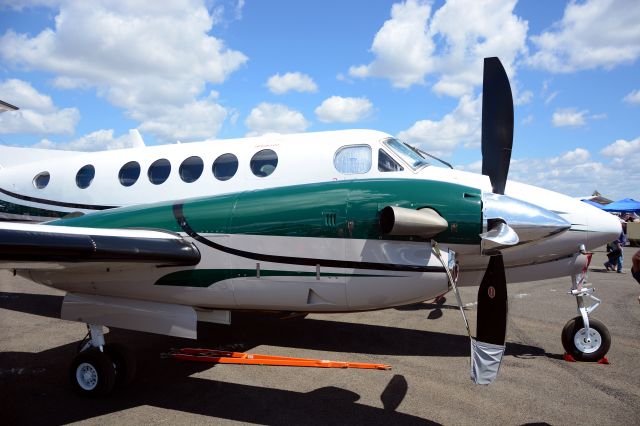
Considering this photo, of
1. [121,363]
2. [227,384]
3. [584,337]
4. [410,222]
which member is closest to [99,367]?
[121,363]

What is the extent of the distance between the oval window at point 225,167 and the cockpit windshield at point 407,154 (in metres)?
2.65

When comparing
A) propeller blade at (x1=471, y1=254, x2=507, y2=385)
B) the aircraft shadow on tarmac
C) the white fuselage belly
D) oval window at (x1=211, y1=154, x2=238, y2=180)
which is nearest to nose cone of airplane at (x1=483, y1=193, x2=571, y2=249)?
propeller blade at (x1=471, y1=254, x2=507, y2=385)

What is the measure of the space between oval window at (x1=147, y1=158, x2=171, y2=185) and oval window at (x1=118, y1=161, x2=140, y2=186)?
33cm

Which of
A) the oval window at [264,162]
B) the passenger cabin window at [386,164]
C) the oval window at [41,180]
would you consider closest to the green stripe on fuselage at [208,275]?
the passenger cabin window at [386,164]

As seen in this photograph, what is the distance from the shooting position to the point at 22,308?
971cm

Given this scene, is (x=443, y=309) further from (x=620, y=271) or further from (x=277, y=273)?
(x=620, y=271)

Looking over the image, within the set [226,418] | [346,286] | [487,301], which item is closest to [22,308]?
[226,418]

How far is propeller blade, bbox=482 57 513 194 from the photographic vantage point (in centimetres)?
513

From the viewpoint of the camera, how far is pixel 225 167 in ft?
26.2

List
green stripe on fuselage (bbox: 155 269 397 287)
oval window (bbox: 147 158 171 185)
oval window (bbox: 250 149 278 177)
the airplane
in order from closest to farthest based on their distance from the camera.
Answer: the airplane < green stripe on fuselage (bbox: 155 269 397 287) < oval window (bbox: 250 149 278 177) < oval window (bbox: 147 158 171 185)

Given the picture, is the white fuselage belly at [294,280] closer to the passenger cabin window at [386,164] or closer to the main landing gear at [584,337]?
the passenger cabin window at [386,164]

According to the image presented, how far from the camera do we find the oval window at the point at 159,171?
332 inches

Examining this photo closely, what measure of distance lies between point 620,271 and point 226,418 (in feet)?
54.3

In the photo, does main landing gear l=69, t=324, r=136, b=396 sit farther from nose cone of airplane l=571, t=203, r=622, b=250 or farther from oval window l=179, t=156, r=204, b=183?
nose cone of airplane l=571, t=203, r=622, b=250
